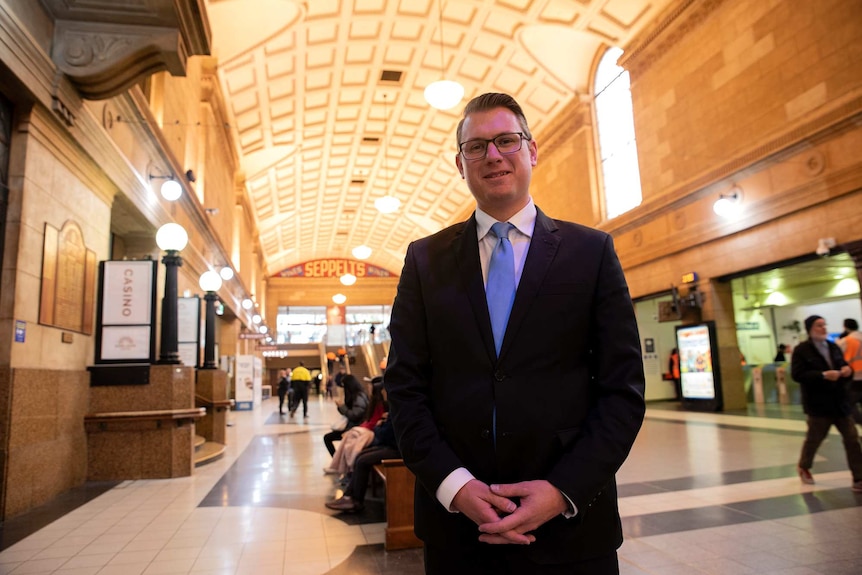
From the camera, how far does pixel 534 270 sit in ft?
4.29

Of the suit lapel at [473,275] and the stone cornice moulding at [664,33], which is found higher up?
the stone cornice moulding at [664,33]

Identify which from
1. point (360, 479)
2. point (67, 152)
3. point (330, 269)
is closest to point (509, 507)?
point (360, 479)

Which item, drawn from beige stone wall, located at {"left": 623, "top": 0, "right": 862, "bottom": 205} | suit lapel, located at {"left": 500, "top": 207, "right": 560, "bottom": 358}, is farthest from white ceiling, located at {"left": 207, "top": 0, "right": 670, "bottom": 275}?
suit lapel, located at {"left": 500, "top": 207, "right": 560, "bottom": 358}

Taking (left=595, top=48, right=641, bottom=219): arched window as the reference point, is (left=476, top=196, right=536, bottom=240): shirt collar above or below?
below

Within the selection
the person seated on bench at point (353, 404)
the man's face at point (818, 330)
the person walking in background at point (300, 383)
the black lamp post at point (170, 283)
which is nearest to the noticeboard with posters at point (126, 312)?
the black lamp post at point (170, 283)

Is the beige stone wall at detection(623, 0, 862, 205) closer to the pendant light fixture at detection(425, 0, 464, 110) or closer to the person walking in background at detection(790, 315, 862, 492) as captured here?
the pendant light fixture at detection(425, 0, 464, 110)

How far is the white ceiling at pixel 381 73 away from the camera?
1359 centimetres

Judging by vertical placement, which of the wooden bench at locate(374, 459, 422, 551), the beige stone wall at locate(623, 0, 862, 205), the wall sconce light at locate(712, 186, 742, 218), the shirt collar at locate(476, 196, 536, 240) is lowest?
the wooden bench at locate(374, 459, 422, 551)

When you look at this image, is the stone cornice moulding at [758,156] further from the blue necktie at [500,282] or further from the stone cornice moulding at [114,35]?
the blue necktie at [500,282]

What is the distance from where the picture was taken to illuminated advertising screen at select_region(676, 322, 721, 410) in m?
12.2

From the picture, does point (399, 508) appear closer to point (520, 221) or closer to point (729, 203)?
point (520, 221)

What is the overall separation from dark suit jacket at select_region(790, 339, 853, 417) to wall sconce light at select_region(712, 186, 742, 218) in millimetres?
7126

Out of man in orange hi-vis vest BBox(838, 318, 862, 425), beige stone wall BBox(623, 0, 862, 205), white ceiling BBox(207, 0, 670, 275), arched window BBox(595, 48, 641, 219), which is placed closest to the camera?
man in orange hi-vis vest BBox(838, 318, 862, 425)

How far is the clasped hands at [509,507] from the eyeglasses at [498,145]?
0.73 metres
